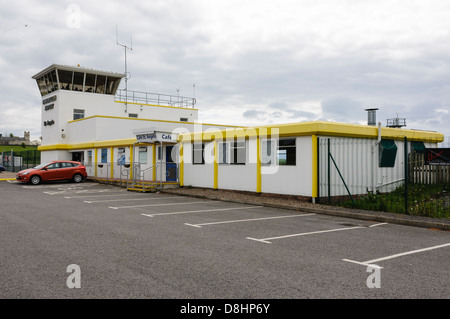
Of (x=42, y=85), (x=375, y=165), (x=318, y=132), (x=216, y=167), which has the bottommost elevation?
(x=216, y=167)

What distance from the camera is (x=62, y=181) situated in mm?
27797

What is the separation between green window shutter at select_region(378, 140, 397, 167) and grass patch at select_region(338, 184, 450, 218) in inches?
49.5

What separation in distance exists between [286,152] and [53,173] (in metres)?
17.3

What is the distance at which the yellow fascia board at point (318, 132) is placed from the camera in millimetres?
14336

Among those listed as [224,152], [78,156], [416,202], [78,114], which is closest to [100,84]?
[78,114]

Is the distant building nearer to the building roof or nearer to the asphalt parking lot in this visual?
the building roof

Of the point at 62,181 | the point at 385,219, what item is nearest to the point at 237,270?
the point at 385,219

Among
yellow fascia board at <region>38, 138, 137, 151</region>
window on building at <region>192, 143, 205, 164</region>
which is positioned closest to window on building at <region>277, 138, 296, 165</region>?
window on building at <region>192, 143, 205, 164</region>

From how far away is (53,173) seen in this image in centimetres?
2550

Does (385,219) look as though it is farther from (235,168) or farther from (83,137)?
(83,137)

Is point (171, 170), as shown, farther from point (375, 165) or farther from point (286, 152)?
point (375, 165)

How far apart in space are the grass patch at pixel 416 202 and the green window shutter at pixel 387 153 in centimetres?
126

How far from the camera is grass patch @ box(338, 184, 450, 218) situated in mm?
11141

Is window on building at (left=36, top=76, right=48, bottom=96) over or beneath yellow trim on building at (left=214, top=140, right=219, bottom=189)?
over
